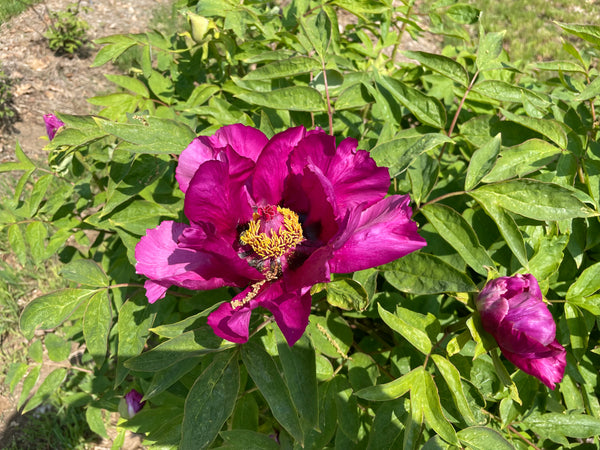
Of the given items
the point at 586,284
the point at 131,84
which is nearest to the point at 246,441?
the point at 586,284

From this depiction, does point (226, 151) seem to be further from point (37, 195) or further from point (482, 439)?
point (37, 195)

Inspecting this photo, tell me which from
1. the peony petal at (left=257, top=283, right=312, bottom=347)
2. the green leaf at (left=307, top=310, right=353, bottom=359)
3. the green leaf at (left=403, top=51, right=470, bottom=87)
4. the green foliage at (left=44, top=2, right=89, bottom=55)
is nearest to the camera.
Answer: the peony petal at (left=257, top=283, right=312, bottom=347)

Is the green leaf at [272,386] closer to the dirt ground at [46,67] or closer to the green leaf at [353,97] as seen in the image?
the green leaf at [353,97]

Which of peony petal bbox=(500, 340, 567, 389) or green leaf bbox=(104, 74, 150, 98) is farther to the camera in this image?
green leaf bbox=(104, 74, 150, 98)

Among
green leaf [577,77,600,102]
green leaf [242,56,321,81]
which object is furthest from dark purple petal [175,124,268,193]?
green leaf [577,77,600,102]

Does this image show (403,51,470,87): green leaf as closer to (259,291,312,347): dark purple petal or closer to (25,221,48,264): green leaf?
(259,291,312,347): dark purple petal
